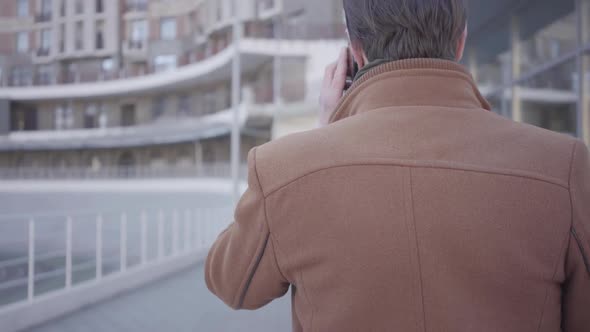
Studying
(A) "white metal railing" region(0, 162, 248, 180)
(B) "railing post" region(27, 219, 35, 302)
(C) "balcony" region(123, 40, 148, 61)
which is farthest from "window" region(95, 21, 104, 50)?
(B) "railing post" region(27, 219, 35, 302)

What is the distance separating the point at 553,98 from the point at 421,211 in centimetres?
660

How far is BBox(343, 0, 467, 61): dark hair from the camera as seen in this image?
95 centimetres

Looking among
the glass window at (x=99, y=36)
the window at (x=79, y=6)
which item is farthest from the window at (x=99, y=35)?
the window at (x=79, y=6)

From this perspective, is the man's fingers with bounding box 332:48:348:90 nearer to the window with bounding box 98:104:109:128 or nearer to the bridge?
the bridge

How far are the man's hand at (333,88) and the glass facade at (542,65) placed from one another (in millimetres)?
5300

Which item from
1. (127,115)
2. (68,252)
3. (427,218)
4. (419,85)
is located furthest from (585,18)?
(127,115)

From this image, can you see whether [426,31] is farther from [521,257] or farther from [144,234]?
[144,234]

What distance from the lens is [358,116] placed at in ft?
3.10

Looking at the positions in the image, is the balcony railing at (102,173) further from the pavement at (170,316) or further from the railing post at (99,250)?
the pavement at (170,316)

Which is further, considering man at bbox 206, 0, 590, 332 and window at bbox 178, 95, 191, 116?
window at bbox 178, 95, 191, 116

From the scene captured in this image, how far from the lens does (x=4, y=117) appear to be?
975 inches

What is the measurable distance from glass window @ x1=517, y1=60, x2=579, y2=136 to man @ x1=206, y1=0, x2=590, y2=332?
560cm

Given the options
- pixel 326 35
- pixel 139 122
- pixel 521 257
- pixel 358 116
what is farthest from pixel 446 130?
pixel 139 122

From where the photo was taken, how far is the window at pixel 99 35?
114 ft
